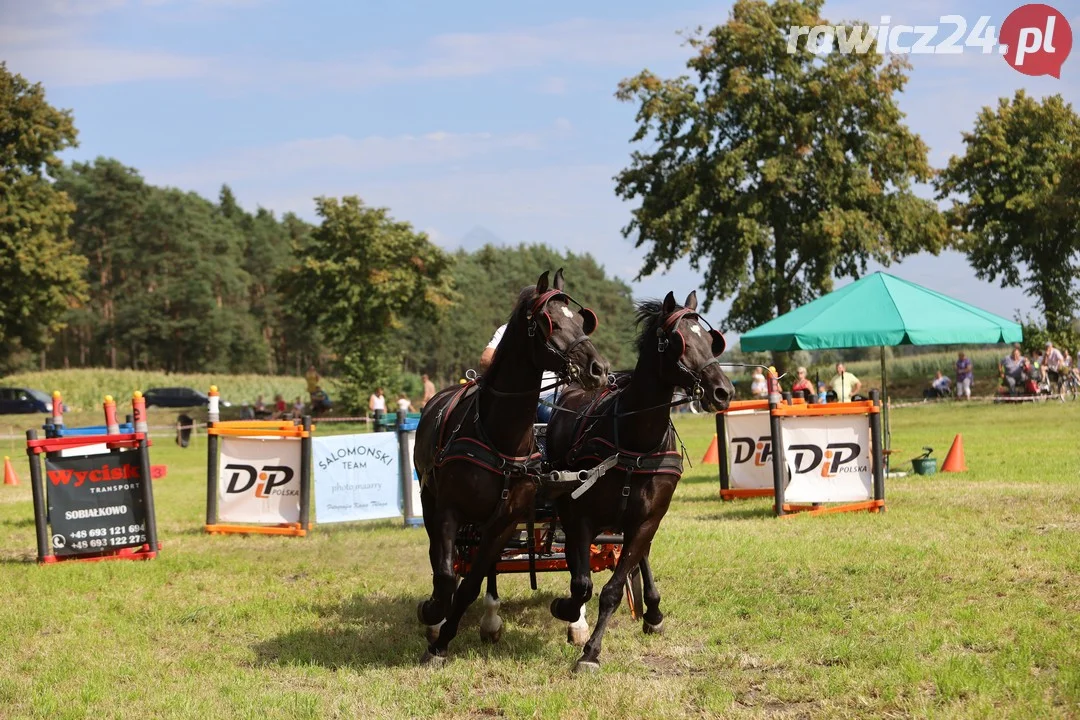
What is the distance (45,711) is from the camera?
19.7 ft

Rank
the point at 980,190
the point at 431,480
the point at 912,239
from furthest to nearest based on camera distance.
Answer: the point at 980,190 < the point at 912,239 < the point at 431,480

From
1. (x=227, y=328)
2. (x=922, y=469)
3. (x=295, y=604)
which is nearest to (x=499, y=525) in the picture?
(x=295, y=604)

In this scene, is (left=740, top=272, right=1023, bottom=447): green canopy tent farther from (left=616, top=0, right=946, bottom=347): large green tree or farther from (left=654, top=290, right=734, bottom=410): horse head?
(left=616, top=0, right=946, bottom=347): large green tree

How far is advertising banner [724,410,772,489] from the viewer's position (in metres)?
14.7

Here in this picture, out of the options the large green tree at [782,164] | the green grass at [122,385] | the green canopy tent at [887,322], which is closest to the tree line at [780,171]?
the large green tree at [782,164]

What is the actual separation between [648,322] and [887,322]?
901 cm

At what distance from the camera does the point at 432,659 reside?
692 cm

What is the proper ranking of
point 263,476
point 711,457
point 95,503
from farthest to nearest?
point 711,457
point 263,476
point 95,503

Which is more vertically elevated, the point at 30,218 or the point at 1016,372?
the point at 30,218

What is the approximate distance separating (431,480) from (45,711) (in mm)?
2641

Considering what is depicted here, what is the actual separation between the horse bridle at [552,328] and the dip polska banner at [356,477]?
25.4 feet

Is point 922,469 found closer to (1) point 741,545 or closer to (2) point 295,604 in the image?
Result: (1) point 741,545

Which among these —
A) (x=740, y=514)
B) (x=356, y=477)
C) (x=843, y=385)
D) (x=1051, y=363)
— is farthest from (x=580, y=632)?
(x=1051, y=363)

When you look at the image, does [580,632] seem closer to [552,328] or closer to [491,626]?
[491,626]
